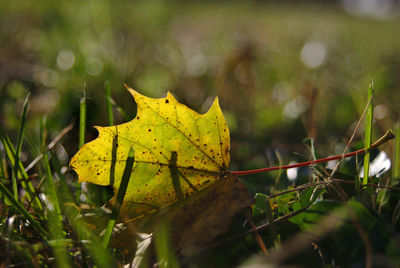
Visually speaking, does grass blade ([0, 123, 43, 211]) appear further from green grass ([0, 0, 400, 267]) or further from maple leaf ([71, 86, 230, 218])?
maple leaf ([71, 86, 230, 218])

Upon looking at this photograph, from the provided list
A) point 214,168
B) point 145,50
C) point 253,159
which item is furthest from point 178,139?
point 145,50

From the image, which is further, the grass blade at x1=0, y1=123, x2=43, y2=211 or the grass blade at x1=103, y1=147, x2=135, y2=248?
the grass blade at x1=0, y1=123, x2=43, y2=211

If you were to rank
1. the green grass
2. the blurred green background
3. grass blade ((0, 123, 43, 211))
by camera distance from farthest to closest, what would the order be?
the blurred green background
grass blade ((0, 123, 43, 211))
the green grass

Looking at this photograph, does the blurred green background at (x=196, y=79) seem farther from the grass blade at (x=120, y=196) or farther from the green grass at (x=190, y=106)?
the grass blade at (x=120, y=196)

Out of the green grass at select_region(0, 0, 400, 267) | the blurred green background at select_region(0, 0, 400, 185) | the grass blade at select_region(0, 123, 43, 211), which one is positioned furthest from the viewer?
the blurred green background at select_region(0, 0, 400, 185)

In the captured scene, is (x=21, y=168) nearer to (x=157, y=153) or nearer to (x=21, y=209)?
(x=21, y=209)

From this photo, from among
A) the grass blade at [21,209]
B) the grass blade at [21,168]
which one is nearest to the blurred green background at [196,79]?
the grass blade at [21,168]

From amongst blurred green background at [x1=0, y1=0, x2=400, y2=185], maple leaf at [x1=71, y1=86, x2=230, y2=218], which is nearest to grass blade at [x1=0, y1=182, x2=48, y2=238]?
maple leaf at [x1=71, y1=86, x2=230, y2=218]
